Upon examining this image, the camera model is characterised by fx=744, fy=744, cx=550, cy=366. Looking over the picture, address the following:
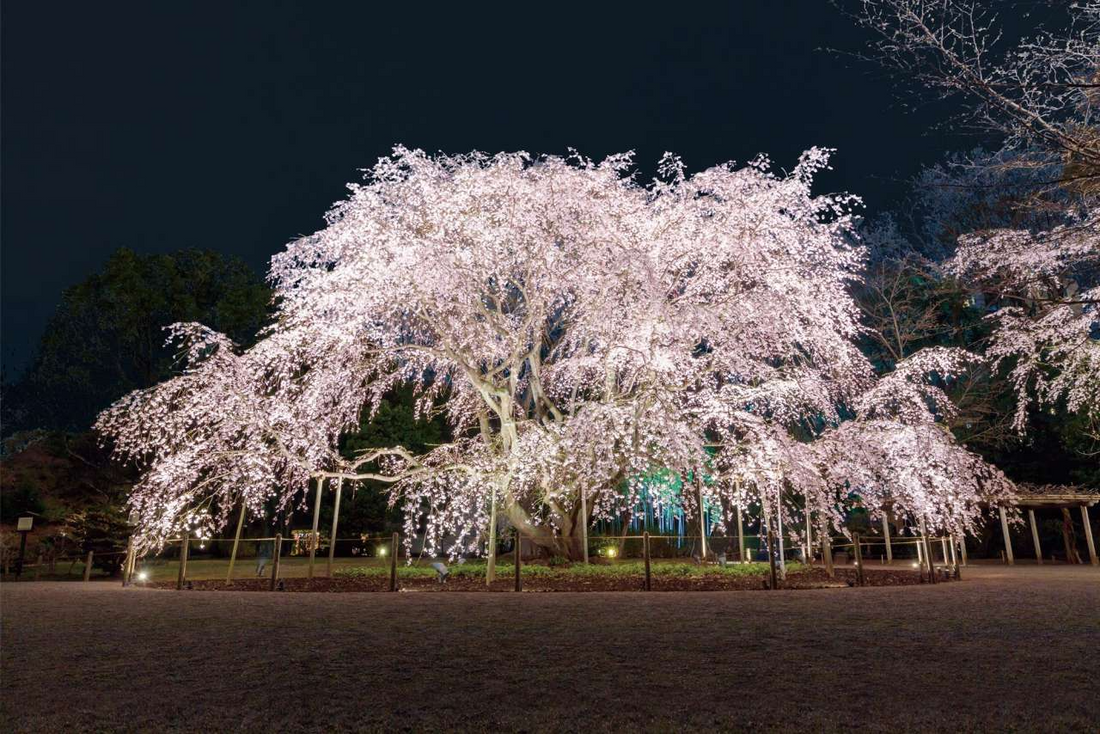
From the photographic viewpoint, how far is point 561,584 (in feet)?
43.8

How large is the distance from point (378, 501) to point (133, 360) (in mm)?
11408

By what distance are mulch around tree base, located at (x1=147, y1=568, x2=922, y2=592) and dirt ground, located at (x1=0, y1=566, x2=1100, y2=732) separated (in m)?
3.86

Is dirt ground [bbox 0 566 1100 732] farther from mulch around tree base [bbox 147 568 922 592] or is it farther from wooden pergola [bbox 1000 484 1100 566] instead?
wooden pergola [bbox 1000 484 1100 566]

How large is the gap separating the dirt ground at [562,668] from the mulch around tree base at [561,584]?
12.7 ft

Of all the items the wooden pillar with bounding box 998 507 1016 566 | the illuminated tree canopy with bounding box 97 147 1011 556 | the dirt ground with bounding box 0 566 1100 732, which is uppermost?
the illuminated tree canopy with bounding box 97 147 1011 556

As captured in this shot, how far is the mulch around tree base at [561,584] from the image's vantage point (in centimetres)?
1305

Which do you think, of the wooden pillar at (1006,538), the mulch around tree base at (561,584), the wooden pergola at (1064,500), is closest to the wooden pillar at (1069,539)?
the wooden pergola at (1064,500)

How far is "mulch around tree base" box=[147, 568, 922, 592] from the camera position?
1305 centimetres

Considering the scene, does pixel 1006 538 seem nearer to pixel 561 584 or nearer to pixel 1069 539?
pixel 1069 539

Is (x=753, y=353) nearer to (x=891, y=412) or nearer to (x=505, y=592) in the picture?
(x=891, y=412)

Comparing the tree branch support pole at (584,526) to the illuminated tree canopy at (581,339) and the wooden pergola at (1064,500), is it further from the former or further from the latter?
the wooden pergola at (1064,500)

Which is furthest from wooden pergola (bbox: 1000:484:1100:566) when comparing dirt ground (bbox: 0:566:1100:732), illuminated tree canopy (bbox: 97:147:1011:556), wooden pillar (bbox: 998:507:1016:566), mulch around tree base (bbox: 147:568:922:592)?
dirt ground (bbox: 0:566:1100:732)

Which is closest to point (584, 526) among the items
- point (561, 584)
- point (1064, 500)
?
point (561, 584)

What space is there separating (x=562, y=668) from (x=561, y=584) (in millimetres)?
8457
